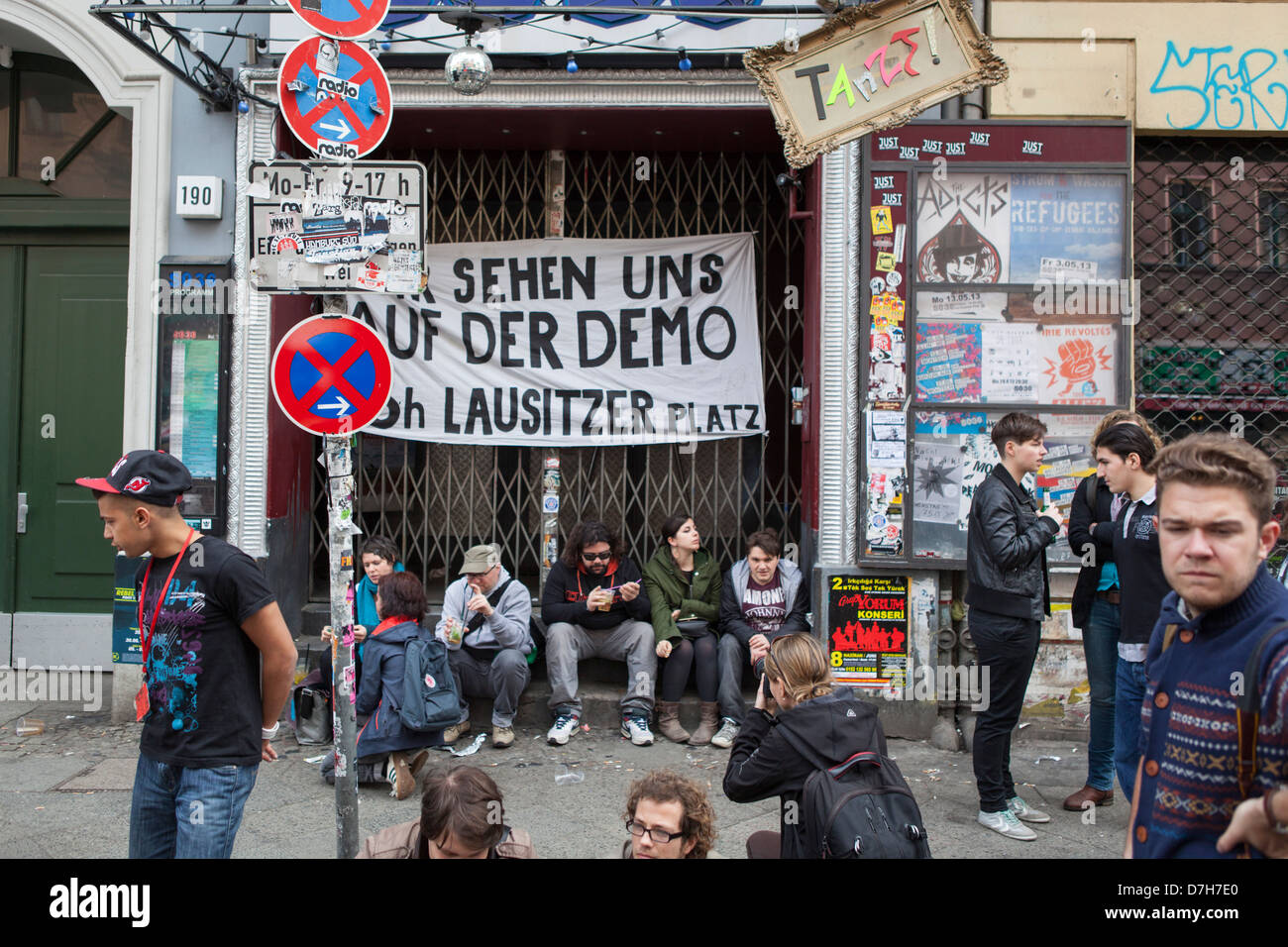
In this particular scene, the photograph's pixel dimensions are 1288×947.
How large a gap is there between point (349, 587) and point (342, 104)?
6.83 ft

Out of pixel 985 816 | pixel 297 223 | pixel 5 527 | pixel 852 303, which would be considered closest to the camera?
pixel 297 223

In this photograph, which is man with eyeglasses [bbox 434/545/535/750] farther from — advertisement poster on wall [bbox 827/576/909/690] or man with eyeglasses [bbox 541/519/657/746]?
advertisement poster on wall [bbox 827/576/909/690]

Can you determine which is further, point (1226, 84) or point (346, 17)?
point (1226, 84)

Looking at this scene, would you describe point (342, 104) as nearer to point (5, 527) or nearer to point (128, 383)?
point (128, 383)

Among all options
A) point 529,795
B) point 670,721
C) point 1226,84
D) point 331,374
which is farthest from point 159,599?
point 1226,84

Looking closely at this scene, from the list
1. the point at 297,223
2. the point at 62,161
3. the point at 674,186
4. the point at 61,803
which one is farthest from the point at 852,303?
the point at 62,161

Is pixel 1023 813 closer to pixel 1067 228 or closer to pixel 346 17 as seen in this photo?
pixel 1067 228

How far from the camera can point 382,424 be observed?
746cm

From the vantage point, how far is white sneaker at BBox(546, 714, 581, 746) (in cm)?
641

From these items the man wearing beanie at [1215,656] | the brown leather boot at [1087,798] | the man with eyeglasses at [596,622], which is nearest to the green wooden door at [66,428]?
the man with eyeglasses at [596,622]

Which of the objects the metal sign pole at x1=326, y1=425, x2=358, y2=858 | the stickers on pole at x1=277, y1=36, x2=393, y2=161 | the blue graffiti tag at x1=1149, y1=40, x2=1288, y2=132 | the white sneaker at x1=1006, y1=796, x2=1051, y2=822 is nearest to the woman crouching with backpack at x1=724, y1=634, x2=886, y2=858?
the metal sign pole at x1=326, y1=425, x2=358, y2=858

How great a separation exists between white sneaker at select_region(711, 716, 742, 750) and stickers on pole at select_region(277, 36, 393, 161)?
3969 millimetres

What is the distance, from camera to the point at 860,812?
2965mm
